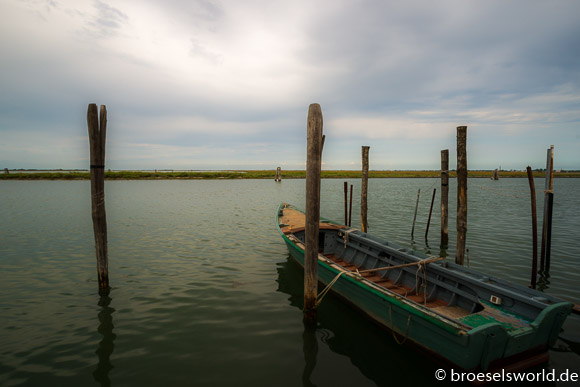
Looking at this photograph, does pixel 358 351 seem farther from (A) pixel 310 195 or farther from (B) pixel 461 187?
(B) pixel 461 187

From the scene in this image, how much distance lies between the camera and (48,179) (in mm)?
58594

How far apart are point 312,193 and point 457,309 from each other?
4.24m

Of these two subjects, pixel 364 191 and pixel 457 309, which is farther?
pixel 364 191

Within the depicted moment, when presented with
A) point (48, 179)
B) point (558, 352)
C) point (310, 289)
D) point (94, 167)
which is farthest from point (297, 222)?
point (48, 179)

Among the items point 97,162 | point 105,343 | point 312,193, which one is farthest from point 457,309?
point 97,162

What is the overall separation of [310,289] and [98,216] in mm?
6227

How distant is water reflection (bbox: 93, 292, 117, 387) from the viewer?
480cm

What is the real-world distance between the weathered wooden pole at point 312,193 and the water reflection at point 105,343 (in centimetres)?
400

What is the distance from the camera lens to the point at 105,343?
5.74m

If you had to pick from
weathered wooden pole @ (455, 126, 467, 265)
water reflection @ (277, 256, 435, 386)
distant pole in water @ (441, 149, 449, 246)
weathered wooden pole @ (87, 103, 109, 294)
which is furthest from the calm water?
weathered wooden pole @ (87, 103, 109, 294)

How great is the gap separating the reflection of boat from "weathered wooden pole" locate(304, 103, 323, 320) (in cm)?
61

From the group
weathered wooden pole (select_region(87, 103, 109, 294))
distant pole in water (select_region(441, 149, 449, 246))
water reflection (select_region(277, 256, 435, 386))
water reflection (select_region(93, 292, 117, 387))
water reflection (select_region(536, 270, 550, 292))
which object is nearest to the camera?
water reflection (select_region(93, 292, 117, 387))

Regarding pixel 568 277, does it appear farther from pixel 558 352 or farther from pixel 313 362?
pixel 313 362

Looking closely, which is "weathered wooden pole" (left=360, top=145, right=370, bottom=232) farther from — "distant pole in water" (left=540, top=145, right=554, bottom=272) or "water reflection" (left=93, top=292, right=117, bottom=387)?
"water reflection" (left=93, top=292, right=117, bottom=387)
